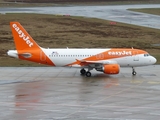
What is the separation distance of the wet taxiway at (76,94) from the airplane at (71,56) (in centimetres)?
143

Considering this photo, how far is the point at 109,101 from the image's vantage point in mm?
43500

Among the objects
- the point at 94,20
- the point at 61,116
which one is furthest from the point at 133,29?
the point at 61,116

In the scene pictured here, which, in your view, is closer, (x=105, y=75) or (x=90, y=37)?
(x=105, y=75)

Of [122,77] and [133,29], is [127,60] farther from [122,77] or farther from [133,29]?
[133,29]

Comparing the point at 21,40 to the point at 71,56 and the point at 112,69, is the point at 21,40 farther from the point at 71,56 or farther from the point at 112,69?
the point at 112,69

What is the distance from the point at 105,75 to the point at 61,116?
23.2 m

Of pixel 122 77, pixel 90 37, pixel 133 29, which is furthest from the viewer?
pixel 133 29

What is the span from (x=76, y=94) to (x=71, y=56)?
42.9 ft

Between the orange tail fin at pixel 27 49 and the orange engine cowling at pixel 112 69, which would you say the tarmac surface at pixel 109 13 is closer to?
the orange engine cowling at pixel 112 69

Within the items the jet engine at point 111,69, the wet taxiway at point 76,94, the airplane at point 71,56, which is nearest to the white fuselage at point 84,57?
the airplane at point 71,56

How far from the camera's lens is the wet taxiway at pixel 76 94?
38188 mm

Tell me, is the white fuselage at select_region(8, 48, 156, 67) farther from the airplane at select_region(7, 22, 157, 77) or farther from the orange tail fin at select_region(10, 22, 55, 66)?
the orange tail fin at select_region(10, 22, 55, 66)

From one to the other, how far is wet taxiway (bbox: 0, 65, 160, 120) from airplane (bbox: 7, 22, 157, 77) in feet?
4.69

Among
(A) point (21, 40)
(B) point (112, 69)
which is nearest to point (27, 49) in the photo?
(A) point (21, 40)
